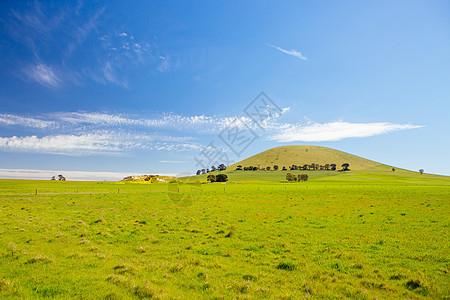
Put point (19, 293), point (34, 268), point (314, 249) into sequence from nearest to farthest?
point (19, 293)
point (34, 268)
point (314, 249)

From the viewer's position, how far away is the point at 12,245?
11570mm

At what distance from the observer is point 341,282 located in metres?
7.87

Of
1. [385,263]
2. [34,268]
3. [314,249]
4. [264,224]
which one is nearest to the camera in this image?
[34,268]

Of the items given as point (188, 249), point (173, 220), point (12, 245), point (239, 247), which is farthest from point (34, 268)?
point (173, 220)

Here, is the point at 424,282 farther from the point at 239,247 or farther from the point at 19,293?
the point at 19,293

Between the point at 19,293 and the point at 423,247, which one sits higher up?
the point at 19,293

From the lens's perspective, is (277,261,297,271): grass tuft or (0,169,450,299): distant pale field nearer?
(0,169,450,299): distant pale field

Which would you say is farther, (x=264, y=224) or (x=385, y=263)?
Result: (x=264, y=224)

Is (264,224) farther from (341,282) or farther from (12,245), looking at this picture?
(12,245)

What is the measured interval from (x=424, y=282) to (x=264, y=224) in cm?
1118

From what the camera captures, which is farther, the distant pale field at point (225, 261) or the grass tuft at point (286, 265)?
the grass tuft at point (286, 265)

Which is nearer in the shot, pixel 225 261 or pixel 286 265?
pixel 286 265

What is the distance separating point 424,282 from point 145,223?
17.9 meters

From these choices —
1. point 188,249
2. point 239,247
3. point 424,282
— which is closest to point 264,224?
point 239,247
